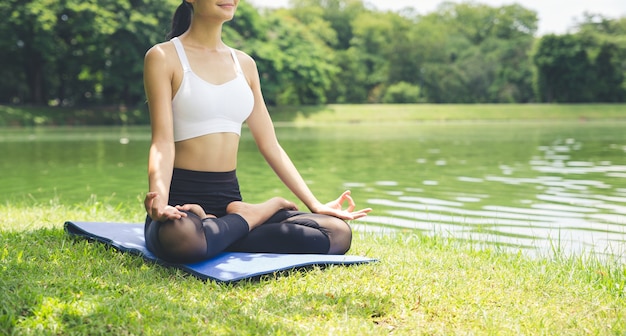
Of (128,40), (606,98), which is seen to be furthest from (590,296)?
(606,98)

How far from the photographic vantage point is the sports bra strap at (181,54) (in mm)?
3752

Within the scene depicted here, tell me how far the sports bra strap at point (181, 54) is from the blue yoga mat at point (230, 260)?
104 cm

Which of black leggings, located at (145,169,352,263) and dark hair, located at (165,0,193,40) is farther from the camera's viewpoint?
dark hair, located at (165,0,193,40)

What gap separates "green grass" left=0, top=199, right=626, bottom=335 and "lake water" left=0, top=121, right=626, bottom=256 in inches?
58.9

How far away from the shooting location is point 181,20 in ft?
13.1

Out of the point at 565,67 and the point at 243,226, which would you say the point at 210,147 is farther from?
the point at 565,67

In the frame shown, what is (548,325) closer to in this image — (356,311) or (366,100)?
(356,311)

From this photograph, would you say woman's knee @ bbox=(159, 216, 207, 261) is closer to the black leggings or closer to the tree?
the black leggings

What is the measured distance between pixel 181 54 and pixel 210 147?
1.81 ft

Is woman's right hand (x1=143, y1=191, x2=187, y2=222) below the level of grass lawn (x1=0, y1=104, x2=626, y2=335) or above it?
above

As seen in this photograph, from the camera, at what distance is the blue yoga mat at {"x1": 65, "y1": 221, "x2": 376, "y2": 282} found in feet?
10.9

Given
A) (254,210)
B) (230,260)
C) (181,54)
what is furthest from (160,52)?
(230,260)

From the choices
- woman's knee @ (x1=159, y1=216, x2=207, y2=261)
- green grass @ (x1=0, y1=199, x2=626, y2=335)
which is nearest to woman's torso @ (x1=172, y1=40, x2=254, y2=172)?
woman's knee @ (x1=159, y1=216, x2=207, y2=261)

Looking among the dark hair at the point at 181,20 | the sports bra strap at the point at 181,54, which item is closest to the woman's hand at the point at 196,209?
the sports bra strap at the point at 181,54
